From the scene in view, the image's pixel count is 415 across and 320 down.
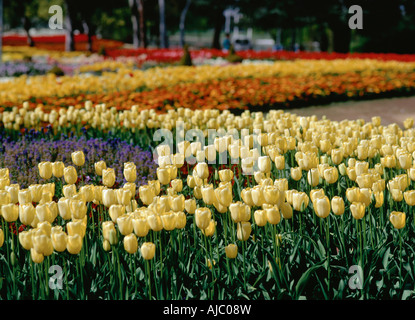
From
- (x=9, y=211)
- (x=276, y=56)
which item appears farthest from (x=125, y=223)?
(x=276, y=56)

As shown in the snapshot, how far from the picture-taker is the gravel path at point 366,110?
34.5 feet

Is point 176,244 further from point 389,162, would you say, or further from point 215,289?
point 389,162

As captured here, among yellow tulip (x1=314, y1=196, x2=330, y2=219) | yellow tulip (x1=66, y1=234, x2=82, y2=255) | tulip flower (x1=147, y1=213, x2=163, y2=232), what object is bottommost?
yellow tulip (x1=66, y1=234, x2=82, y2=255)

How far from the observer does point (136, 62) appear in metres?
19.6

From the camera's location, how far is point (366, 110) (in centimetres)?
1144

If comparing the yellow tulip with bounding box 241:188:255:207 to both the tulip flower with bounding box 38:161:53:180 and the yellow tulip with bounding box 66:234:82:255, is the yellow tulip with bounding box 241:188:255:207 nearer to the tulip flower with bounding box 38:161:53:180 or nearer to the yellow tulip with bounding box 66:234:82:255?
the yellow tulip with bounding box 66:234:82:255

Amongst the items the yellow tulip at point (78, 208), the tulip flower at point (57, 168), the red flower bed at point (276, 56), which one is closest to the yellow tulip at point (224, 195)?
the yellow tulip at point (78, 208)

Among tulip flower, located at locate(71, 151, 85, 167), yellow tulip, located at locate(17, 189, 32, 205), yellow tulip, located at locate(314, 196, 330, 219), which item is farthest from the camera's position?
tulip flower, located at locate(71, 151, 85, 167)

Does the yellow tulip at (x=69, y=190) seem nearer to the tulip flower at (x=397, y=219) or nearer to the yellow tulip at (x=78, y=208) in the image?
the yellow tulip at (x=78, y=208)

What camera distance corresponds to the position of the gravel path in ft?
34.5

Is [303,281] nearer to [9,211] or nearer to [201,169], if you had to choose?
[201,169]

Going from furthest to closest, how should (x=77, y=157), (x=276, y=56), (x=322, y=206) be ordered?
1. (x=276, y=56)
2. (x=77, y=157)
3. (x=322, y=206)

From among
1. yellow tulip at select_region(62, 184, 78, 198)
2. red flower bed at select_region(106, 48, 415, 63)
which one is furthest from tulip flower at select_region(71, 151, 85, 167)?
red flower bed at select_region(106, 48, 415, 63)
